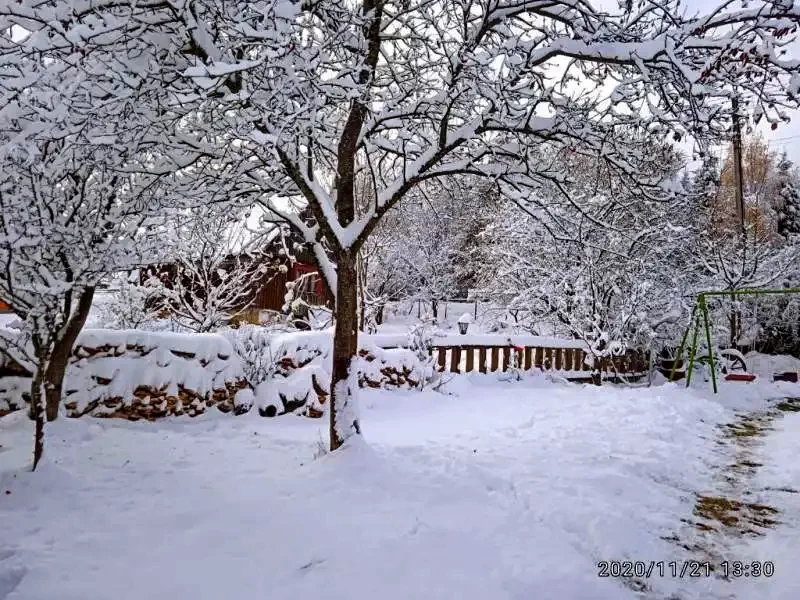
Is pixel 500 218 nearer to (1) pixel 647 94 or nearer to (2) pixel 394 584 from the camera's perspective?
(1) pixel 647 94

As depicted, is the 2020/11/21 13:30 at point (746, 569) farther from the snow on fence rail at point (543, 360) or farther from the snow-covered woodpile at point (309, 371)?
the snow on fence rail at point (543, 360)

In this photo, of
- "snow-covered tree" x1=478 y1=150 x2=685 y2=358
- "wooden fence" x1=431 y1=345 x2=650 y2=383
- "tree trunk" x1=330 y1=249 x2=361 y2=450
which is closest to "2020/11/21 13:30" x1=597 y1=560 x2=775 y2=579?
"tree trunk" x1=330 y1=249 x2=361 y2=450

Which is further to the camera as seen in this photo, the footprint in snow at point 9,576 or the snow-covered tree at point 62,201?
the snow-covered tree at point 62,201

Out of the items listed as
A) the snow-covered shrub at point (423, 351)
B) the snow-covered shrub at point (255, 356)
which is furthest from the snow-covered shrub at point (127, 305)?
the snow-covered shrub at point (423, 351)

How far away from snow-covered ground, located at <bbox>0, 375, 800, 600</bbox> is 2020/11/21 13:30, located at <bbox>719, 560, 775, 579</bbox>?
0.22 feet

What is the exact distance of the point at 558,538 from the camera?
3115 mm

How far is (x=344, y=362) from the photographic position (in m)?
4.34

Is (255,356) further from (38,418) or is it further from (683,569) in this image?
(683,569)

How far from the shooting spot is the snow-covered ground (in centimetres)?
257

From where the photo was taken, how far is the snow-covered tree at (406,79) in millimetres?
2773

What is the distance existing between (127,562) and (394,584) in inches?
56.8

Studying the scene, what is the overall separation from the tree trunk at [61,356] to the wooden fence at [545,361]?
18.6 ft

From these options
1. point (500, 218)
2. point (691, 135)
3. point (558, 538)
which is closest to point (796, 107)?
point (691, 135)

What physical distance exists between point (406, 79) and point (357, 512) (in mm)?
3462
